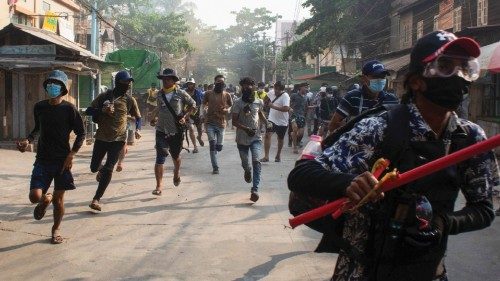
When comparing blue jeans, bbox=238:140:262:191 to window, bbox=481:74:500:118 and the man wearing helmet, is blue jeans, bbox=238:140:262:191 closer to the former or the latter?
the man wearing helmet

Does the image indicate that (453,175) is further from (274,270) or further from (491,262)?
(491,262)

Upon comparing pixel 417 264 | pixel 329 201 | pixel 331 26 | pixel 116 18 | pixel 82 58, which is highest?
pixel 116 18

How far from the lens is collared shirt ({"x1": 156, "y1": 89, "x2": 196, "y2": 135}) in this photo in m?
8.00

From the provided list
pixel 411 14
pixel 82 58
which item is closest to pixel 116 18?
pixel 411 14

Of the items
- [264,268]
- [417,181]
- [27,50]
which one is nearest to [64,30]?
[27,50]

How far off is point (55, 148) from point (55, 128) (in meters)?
0.20

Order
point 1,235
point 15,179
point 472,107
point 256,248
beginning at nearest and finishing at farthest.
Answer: point 256,248, point 1,235, point 15,179, point 472,107

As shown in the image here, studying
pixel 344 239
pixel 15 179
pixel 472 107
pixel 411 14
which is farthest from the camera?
pixel 411 14

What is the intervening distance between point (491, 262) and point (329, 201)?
3.85 meters

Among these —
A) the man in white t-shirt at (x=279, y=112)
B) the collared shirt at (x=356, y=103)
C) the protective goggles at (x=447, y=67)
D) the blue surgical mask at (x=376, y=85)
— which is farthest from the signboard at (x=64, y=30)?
the protective goggles at (x=447, y=67)

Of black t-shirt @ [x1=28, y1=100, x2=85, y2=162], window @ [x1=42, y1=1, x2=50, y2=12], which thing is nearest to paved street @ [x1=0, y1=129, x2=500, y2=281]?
black t-shirt @ [x1=28, y1=100, x2=85, y2=162]

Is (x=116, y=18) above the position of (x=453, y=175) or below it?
above

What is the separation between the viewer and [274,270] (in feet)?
15.7

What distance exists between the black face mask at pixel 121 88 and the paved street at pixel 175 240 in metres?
1.49
